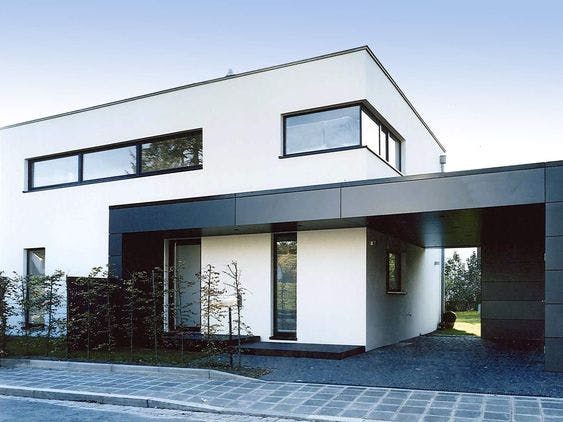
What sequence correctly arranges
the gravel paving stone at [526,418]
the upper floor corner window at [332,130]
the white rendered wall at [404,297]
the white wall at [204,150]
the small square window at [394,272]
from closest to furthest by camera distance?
the gravel paving stone at [526,418] < the upper floor corner window at [332,130] < the white wall at [204,150] < the white rendered wall at [404,297] < the small square window at [394,272]

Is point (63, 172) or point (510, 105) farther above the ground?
point (510, 105)

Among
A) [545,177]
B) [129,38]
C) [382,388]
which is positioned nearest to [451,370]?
[382,388]

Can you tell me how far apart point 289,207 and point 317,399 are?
428 centimetres

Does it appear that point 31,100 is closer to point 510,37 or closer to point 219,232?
point 219,232

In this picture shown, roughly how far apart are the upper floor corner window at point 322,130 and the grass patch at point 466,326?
29.2 feet

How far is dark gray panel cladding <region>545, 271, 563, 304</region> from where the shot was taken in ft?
26.9

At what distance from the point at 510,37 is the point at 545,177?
5.29 m

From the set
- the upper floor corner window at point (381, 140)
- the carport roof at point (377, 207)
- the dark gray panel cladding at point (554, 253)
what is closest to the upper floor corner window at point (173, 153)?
the carport roof at point (377, 207)

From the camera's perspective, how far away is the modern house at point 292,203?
9664mm

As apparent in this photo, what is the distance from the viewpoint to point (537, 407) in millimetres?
6453

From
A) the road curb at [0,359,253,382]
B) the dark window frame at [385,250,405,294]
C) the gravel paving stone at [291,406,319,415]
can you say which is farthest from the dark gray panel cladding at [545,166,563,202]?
the road curb at [0,359,253,382]

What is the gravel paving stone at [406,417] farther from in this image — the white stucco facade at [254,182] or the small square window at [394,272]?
the small square window at [394,272]

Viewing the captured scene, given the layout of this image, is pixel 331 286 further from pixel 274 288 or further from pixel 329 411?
pixel 329 411

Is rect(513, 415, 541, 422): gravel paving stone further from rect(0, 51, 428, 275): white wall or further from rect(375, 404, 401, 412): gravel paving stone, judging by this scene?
rect(0, 51, 428, 275): white wall
